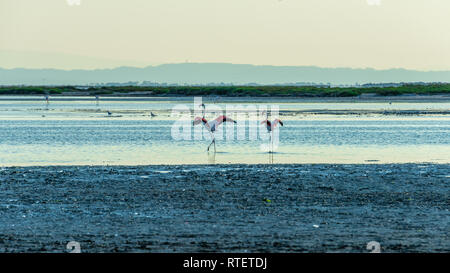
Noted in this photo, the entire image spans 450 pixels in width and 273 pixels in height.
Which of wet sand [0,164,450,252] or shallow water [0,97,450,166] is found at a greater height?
wet sand [0,164,450,252]

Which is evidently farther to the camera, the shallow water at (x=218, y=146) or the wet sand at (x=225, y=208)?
the shallow water at (x=218, y=146)

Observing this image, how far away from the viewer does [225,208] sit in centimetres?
1180

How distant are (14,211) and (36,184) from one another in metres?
3.17

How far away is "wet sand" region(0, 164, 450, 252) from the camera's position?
908 centimetres

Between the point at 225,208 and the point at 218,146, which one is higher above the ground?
the point at 225,208

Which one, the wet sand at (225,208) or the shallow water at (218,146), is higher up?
the wet sand at (225,208)

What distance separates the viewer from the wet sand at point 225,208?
29.8 feet

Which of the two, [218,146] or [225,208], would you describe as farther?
[218,146]

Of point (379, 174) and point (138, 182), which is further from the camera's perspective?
point (379, 174)

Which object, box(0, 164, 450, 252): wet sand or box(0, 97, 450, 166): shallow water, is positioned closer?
box(0, 164, 450, 252): wet sand

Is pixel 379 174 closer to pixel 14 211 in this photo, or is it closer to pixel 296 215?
pixel 296 215
